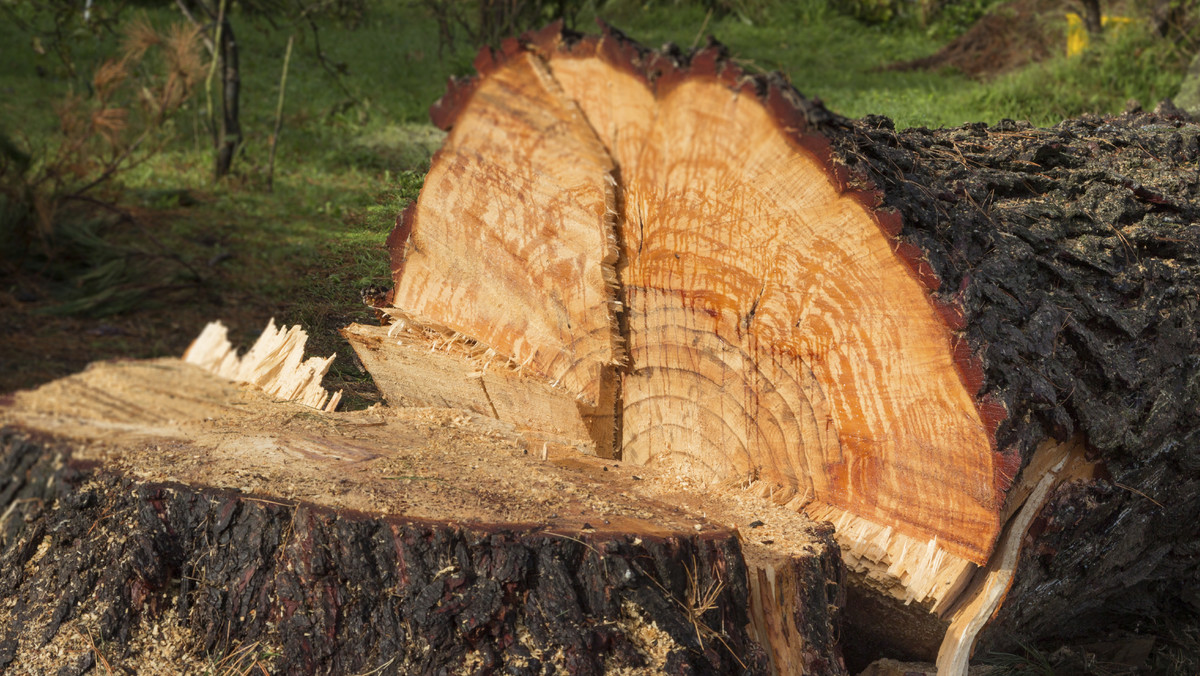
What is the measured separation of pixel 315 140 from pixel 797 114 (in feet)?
18.7

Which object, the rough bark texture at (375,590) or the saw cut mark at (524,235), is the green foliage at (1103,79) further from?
the rough bark texture at (375,590)

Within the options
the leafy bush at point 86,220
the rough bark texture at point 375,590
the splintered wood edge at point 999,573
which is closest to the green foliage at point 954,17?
the leafy bush at point 86,220

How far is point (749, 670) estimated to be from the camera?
1.68m

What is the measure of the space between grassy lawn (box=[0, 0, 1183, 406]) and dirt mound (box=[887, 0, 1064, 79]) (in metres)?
0.36

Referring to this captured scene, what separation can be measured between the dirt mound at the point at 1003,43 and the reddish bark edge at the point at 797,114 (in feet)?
26.2

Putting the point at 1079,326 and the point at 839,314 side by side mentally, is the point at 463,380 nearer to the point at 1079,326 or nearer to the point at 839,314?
the point at 839,314

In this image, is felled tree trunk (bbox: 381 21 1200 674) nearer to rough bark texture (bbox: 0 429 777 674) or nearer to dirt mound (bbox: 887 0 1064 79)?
rough bark texture (bbox: 0 429 777 674)

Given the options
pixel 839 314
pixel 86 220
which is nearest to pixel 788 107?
pixel 839 314

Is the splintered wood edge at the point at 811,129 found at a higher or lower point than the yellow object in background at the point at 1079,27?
lower

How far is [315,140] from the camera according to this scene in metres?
6.61

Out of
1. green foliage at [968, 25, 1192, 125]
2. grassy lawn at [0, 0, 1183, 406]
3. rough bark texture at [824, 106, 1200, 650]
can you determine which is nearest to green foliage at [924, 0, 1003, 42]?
grassy lawn at [0, 0, 1183, 406]

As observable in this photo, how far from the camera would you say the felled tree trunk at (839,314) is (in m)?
1.70

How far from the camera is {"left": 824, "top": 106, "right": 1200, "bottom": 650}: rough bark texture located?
176 centimetres

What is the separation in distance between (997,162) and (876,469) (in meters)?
1.11
